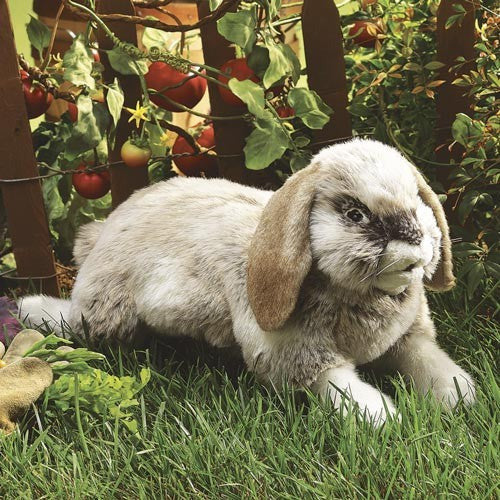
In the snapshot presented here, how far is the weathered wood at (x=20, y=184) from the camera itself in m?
2.08

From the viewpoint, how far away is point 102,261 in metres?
1.84

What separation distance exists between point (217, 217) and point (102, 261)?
0.32 meters

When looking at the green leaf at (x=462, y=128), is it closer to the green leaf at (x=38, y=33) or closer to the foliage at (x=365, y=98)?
the foliage at (x=365, y=98)

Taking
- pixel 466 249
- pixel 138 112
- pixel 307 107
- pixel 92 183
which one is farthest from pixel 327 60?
pixel 92 183

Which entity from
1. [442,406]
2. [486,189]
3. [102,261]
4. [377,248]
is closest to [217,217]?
[102,261]

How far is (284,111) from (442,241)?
766mm

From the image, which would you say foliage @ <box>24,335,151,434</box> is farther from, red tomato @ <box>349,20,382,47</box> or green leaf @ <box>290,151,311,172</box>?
red tomato @ <box>349,20,382,47</box>

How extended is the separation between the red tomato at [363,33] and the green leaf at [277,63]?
263mm

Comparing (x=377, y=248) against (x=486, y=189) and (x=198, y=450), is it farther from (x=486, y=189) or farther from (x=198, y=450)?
(x=486, y=189)

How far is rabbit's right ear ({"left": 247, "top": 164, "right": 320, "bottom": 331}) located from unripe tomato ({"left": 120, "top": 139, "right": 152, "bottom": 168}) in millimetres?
653

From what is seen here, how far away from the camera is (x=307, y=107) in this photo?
203 centimetres

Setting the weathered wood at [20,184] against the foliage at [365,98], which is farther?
the weathered wood at [20,184]

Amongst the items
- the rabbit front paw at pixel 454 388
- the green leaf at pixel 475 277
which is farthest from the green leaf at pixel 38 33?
the rabbit front paw at pixel 454 388

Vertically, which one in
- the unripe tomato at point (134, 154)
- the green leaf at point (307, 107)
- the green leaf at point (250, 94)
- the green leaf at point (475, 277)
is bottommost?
the green leaf at point (475, 277)
